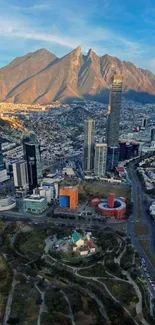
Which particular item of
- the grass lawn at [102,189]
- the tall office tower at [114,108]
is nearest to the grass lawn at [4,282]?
the grass lawn at [102,189]

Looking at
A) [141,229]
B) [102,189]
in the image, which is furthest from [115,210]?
[102,189]

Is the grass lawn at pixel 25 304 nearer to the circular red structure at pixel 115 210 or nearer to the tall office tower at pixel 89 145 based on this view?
the circular red structure at pixel 115 210

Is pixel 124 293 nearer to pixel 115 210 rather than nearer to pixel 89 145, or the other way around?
pixel 115 210

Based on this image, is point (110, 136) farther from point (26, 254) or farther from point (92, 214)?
point (26, 254)

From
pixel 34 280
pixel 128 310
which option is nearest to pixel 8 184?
pixel 34 280

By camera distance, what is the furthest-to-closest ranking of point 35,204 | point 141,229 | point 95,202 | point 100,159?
point 100,159
point 95,202
point 35,204
point 141,229

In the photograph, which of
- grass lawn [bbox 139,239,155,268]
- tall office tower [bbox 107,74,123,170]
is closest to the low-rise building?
grass lawn [bbox 139,239,155,268]

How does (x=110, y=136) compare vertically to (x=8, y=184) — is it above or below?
above
